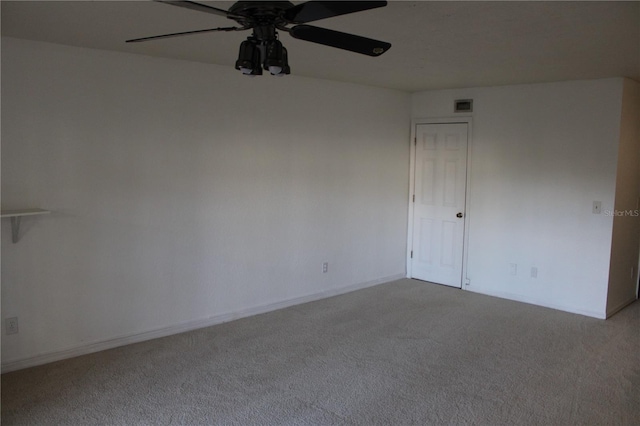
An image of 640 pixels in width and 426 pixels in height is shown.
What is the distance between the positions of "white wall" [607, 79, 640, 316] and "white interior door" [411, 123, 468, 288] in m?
1.55

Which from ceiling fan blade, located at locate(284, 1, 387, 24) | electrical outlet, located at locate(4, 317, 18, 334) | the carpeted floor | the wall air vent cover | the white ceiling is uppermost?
the white ceiling

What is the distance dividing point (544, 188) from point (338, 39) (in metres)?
3.68

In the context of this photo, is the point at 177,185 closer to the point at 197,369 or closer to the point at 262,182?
the point at 262,182

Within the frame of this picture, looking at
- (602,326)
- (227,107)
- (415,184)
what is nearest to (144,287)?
(227,107)

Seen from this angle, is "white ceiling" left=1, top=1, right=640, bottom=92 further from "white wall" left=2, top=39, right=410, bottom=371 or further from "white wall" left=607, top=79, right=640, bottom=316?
"white wall" left=607, top=79, right=640, bottom=316

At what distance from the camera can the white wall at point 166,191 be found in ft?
11.3

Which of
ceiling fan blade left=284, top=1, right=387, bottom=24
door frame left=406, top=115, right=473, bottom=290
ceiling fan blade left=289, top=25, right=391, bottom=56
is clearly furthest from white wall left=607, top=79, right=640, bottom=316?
ceiling fan blade left=284, top=1, right=387, bottom=24

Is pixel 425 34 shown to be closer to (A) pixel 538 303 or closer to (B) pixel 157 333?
(B) pixel 157 333

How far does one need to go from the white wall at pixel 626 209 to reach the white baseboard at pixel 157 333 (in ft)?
8.83

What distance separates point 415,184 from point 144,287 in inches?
139

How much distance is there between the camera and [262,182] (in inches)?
185

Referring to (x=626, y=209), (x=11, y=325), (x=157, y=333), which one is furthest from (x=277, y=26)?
(x=626, y=209)

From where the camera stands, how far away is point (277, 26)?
210 cm

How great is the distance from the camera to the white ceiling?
2.54m
